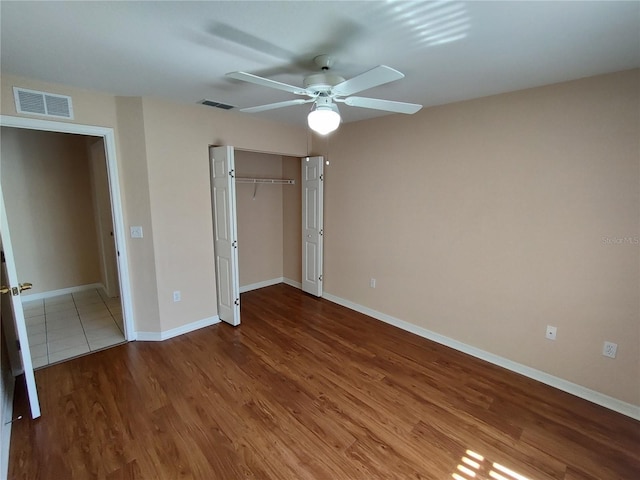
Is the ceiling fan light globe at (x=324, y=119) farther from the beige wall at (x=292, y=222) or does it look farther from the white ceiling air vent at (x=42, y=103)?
the beige wall at (x=292, y=222)

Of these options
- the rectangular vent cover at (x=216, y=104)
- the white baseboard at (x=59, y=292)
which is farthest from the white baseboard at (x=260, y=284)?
the rectangular vent cover at (x=216, y=104)

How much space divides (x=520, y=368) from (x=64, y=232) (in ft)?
19.9

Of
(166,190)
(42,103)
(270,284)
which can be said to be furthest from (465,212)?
(42,103)

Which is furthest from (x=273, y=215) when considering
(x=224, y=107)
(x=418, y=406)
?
(x=418, y=406)

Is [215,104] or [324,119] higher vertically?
[215,104]

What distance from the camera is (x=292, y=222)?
5.07 m

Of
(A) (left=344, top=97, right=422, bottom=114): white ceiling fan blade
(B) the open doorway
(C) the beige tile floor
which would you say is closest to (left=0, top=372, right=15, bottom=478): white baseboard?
(C) the beige tile floor

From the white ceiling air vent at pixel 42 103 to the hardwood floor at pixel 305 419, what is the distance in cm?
225

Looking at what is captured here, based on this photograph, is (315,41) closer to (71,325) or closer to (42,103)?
(42,103)

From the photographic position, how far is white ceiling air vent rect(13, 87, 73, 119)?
2.41 meters

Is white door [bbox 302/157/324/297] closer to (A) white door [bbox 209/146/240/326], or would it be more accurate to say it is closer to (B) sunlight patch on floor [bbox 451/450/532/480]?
(A) white door [bbox 209/146/240/326]

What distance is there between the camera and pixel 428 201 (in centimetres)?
330

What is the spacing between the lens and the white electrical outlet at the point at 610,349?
232cm

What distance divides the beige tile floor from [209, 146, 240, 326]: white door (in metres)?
1.13
